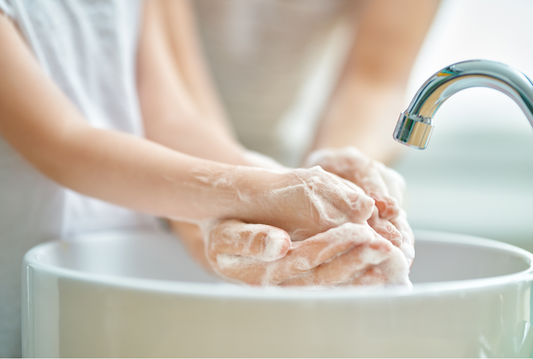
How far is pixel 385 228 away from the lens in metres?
0.28

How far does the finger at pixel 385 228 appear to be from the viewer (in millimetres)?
279

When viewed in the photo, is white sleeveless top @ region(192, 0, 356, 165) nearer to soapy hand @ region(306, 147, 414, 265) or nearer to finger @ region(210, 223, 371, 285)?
soapy hand @ region(306, 147, 414, 265)

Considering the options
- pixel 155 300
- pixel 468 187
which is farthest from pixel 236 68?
pixel 468 187

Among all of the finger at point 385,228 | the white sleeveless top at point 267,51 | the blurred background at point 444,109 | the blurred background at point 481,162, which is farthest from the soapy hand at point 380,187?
the blurred background at point 481,162

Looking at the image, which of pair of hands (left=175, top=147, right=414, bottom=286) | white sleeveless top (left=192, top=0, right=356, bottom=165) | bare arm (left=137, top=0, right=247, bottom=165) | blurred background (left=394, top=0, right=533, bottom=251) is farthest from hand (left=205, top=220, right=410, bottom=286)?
blurred background (left=394, top=0, right=533, bottom=251)

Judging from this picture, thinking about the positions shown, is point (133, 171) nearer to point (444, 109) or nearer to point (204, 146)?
point (204, 146)

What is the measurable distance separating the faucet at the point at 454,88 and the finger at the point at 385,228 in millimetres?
56

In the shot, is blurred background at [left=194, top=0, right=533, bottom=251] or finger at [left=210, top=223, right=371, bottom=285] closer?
finger at [left=210, top=223, right=371, bottom=285]

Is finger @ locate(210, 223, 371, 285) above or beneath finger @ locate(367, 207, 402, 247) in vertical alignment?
beneath

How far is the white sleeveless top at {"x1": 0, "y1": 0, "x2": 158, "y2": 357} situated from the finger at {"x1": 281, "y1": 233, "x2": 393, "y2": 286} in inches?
9.1

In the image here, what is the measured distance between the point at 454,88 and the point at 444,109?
88 centimetres

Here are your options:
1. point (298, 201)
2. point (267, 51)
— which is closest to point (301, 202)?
point (298, 201)

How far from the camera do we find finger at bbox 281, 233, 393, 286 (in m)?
0.24

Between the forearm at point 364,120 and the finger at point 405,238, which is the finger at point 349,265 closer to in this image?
the finger at point 405,238
